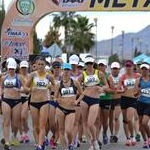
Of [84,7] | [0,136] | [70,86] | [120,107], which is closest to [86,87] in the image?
[70,86]

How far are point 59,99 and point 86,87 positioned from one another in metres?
1.04

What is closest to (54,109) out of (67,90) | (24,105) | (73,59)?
(24,105)

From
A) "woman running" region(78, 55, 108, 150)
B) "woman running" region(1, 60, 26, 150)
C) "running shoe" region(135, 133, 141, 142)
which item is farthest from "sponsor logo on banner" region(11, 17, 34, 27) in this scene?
"woman running" region(78, 55, 108, 150)

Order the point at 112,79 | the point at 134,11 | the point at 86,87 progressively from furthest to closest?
the point at 134,11 < the point at 112,79 < the point at 86,87

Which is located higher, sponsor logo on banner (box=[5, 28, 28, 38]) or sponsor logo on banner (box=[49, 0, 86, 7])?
sponsor logo on banner (box=[49, 0, 86, 7])

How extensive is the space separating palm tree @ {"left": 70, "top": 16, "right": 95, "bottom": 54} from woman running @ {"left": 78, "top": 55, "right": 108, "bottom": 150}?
6532cm

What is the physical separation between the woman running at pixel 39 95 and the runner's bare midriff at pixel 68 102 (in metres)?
0.38

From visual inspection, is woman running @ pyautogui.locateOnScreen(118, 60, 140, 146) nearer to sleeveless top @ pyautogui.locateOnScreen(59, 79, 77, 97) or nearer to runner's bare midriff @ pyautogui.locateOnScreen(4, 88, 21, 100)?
sleeveless top @ pyautogui.locateOnScreen(59, 79, 77, 97)

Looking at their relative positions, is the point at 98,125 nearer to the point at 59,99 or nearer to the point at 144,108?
the point at 144,108

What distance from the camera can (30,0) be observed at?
19766mm

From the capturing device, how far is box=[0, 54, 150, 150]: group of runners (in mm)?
11211

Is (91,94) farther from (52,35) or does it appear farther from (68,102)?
(52,35)

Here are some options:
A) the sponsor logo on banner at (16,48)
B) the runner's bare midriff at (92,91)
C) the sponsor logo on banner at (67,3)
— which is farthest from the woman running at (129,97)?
the sponsor logo on banner at (16,48)

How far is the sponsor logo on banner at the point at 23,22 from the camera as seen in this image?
65.4 ft
